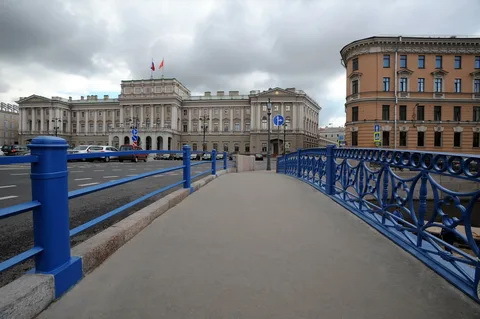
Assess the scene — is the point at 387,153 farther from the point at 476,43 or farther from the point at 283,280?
the point at 476,43

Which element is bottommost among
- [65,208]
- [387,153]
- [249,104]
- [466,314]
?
[466,314]

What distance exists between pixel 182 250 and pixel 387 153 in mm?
2832

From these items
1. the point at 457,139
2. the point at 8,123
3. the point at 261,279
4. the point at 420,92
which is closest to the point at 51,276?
the point at 261,279

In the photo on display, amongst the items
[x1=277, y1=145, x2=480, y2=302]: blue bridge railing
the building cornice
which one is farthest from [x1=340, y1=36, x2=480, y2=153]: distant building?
[x1=277, y1=145, x2=480, y2=302]: blue bridge railing

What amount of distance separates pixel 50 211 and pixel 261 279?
1.75m

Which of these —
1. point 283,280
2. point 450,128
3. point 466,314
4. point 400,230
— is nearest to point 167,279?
point 283,280

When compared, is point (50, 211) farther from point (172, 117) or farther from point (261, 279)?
point (172, 117)

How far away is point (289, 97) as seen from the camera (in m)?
84.9

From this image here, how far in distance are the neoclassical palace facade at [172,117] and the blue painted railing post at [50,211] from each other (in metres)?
81.0

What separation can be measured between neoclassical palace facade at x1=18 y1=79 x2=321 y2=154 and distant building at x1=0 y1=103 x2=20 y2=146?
18.2 ft

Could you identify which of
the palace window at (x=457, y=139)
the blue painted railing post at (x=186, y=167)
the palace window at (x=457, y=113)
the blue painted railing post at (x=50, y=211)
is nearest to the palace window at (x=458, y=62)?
the palace window at (x=457, y=113)

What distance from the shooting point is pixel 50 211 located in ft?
7.30

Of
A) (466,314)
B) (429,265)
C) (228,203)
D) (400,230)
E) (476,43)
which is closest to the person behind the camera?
(466,314)

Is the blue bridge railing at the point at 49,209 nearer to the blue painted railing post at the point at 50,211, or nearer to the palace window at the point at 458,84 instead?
the blue painted railing post at the point at 50,211
